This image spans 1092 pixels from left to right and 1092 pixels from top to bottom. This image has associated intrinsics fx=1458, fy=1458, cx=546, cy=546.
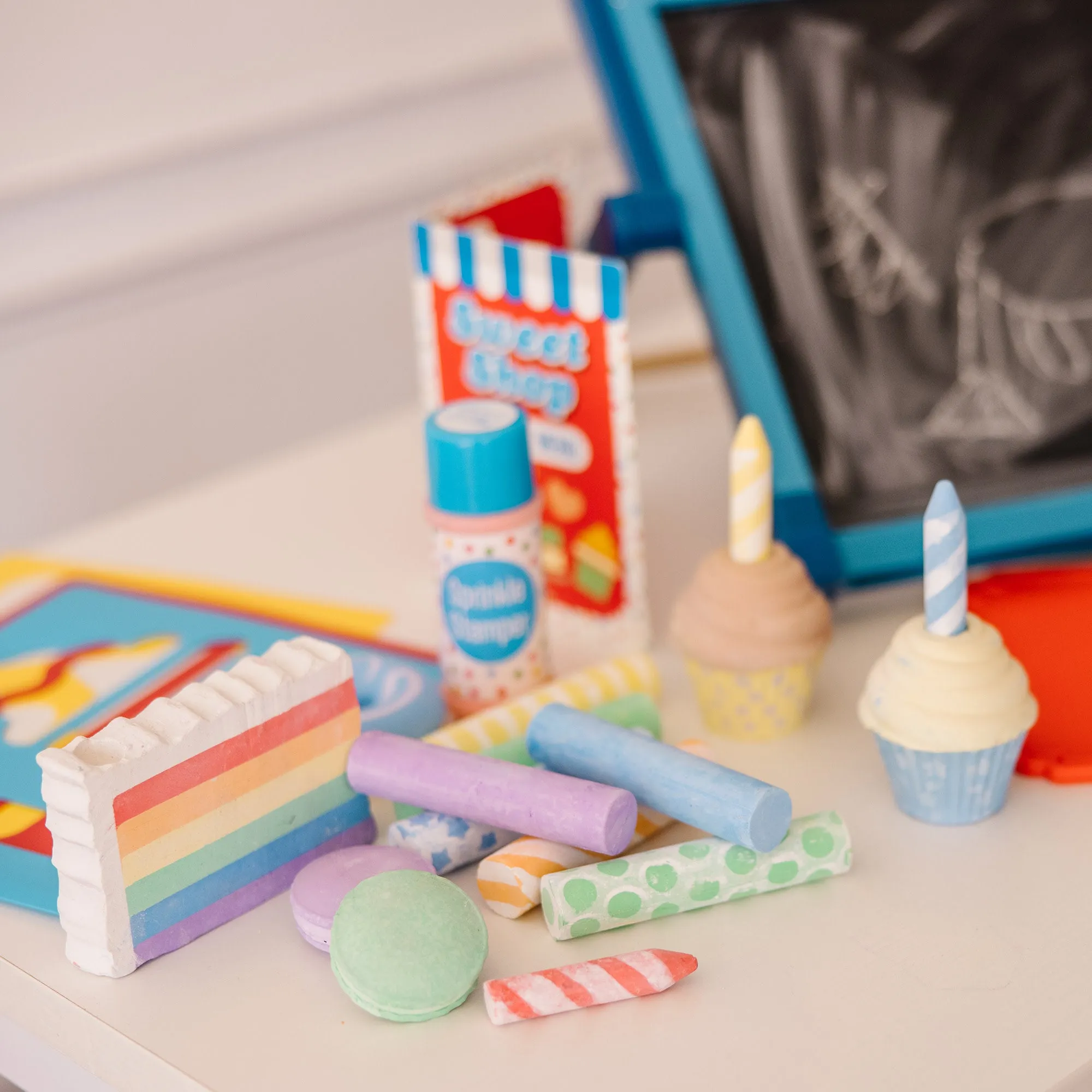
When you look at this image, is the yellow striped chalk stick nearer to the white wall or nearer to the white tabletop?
the white tabletop

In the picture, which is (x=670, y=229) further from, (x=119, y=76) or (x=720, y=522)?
(x=119, y=76)

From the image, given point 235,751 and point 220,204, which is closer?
point 235,751

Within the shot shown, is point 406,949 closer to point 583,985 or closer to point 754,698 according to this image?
point 583,985

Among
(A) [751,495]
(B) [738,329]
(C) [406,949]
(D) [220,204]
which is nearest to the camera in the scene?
(C) [406,949]

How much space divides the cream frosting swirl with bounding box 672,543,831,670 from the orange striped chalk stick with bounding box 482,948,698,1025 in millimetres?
152

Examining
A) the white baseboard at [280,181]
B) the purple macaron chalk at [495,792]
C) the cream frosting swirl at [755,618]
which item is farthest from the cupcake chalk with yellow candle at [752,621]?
the white baseboard at [280,181]

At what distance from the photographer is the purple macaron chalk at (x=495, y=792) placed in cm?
49

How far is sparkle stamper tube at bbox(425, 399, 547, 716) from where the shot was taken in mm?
595

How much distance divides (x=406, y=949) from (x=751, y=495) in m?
0.23

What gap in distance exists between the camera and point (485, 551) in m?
0.60

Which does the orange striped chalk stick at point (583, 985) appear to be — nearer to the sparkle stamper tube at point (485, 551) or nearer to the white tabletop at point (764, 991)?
the white tabletop at point (764, 991)

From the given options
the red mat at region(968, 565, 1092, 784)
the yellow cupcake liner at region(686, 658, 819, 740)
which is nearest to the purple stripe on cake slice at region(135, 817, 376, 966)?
the yellow cupcake liner at region(686, 658, 819, 740)

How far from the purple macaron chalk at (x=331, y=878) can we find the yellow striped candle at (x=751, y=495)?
0.18 metres

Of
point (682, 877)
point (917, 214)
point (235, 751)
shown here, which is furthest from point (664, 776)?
point (917, 214)
